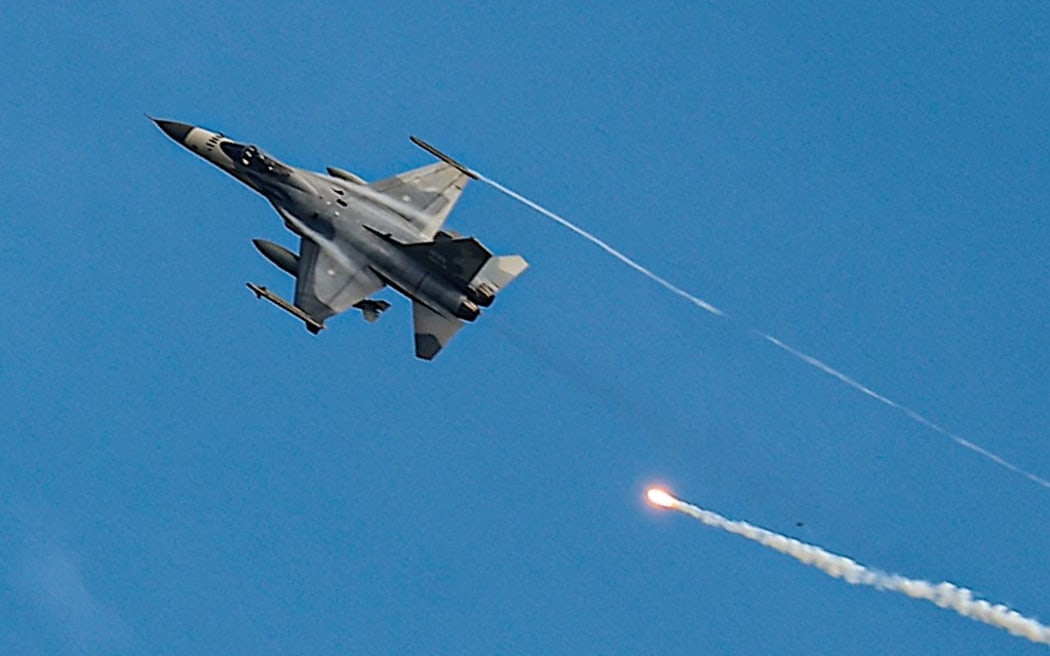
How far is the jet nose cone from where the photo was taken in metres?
55.6

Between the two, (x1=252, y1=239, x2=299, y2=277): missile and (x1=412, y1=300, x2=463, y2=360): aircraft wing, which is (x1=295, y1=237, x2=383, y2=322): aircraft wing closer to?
(x1=252, y1=239, x2=299, y2=277): missile

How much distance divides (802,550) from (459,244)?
1598 centimetres

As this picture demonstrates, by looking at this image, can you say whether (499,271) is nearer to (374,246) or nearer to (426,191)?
(374,246)

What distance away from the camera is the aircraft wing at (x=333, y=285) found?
50875 millimetres

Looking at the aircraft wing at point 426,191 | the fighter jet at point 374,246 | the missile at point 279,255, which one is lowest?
the missile at point 279,255

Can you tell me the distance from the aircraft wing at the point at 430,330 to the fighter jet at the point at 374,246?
0.12 ft

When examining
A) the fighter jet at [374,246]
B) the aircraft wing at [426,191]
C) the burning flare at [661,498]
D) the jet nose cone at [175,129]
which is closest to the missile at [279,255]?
the fighter jet at [374,246]

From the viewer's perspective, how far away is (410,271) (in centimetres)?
5009

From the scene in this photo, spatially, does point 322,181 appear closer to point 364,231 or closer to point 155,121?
point 364,231

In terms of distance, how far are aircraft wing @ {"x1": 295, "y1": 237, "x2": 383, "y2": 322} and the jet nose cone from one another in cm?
885

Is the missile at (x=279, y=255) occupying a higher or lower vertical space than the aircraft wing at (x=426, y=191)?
lower

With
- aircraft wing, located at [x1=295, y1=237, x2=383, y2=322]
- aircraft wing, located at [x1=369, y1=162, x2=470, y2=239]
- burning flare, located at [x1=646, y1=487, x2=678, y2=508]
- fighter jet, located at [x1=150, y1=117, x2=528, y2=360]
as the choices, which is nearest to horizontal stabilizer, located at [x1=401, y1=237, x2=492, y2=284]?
fighter jet, located at [x1=150, y1=117, x2=528, y2=360]

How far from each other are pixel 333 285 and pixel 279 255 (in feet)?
8.73

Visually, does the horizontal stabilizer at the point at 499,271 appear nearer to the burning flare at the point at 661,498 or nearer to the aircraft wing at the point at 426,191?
the aircraft wing at the point at 426,191
